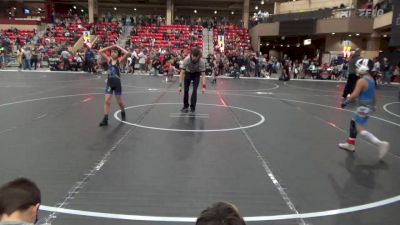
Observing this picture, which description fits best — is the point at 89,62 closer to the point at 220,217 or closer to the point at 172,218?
the point at 172,218

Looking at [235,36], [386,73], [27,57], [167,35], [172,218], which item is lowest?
[172,218]

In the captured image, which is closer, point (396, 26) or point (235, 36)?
point (396, 26)

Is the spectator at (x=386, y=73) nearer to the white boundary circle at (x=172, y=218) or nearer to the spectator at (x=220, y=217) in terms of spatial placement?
the white boundary circle at (x=172, y=218)

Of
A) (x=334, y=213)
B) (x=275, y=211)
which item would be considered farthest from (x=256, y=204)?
(x=334, y=213)

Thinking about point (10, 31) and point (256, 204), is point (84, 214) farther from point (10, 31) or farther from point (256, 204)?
point (10, 31)

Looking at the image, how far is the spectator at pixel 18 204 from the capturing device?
1907mm

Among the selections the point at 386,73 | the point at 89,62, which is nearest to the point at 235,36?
the point at 386,73

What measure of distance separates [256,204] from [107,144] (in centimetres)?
332

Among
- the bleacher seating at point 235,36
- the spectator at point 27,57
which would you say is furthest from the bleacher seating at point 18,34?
the bleacher seating at point 235,36

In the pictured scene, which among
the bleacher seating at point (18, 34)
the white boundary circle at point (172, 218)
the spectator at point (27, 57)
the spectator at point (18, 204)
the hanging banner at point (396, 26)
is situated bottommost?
the white boundary circle at point (172, 218)

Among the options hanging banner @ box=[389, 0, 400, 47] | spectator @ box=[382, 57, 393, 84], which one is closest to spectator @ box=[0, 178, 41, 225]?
spectator @ box=[382, 57, 393, 84]

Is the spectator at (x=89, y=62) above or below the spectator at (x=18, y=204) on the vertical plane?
below

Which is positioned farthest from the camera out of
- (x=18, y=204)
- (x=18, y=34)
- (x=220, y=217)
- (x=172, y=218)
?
(x=18, y=34)

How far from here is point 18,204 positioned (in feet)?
6.38
